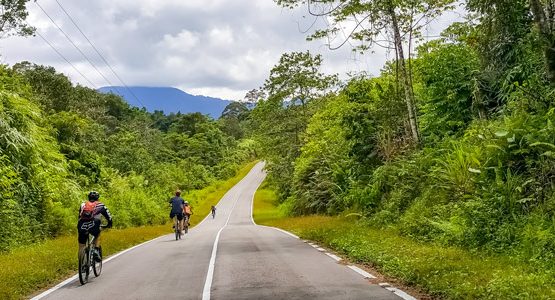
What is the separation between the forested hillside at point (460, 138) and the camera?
9.98 metres

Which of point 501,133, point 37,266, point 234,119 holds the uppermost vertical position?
point 234,119

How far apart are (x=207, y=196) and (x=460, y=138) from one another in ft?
215

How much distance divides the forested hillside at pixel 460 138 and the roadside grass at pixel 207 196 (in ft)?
111

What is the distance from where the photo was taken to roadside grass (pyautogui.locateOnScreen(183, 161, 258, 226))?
6306cm

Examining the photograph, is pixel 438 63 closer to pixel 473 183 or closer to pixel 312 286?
pixel 473 183

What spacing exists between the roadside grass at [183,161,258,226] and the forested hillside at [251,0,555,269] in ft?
111

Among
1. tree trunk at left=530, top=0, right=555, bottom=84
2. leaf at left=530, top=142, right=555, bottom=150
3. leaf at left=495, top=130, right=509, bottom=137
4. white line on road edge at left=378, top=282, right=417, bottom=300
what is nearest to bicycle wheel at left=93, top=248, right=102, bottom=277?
white line on road edge at left=378, top=282, right=417, bottom=300

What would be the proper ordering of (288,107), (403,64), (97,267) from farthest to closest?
(288,107) < (403,64) < (97,267)

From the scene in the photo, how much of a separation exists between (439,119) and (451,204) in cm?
579

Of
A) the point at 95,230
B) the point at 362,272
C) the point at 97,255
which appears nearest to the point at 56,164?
the point at 97,255

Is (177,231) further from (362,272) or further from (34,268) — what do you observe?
(362,272)

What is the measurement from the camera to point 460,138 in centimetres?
1577

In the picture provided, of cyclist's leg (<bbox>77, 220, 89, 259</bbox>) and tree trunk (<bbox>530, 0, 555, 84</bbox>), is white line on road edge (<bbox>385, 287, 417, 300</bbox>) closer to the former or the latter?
tree trunk (<bbox>530, 0, 555, 84</bbox>)

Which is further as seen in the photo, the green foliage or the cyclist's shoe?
the green foliage
